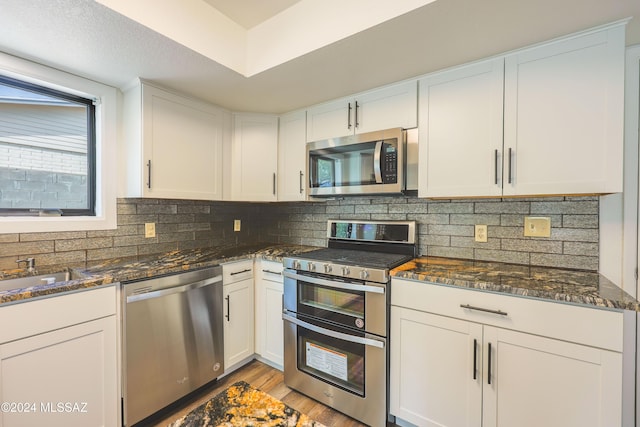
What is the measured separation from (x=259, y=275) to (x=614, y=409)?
6.68ft

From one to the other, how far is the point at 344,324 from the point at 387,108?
148 cm

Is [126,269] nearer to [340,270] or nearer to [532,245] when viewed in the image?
[340,270]

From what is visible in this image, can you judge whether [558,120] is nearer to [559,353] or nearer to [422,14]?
[422,14]

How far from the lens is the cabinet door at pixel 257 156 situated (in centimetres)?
250

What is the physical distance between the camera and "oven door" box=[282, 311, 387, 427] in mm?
1601

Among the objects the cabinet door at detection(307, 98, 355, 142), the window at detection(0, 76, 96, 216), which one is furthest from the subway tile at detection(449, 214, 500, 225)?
the window at detection(0, 76, 96, 216)

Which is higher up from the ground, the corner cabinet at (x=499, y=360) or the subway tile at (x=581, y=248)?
the subway tile at (x=581, y=248)

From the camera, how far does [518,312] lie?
127 cm

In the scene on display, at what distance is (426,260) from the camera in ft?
6.23

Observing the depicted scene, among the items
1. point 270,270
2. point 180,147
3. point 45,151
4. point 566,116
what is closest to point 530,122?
point 566,116

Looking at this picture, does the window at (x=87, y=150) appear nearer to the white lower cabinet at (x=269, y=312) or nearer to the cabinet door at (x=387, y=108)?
the white lower cabinet at (x=269, y=312)

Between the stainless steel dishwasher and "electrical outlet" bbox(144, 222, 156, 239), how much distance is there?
0.67m

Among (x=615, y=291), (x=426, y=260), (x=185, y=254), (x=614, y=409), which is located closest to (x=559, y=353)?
(x=614, y=409)

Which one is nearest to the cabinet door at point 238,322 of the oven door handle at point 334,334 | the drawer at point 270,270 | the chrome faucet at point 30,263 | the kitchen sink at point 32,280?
the drawer at point 270,270
